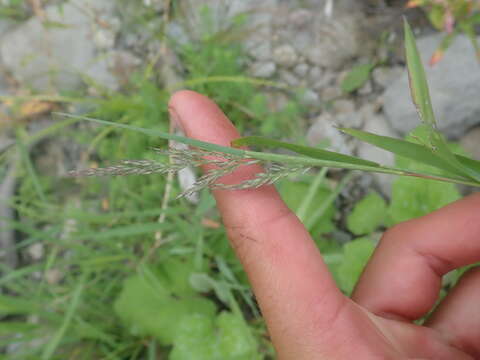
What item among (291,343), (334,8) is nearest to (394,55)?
(334,8)

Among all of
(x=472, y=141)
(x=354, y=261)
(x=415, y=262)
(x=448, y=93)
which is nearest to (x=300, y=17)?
(x=448, y=93)

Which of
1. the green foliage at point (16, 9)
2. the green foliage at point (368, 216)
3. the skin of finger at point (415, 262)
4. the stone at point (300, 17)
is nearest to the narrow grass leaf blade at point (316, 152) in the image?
the skin of finger at point (415, 262)

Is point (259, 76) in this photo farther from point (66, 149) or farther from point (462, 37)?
point (66, 149)

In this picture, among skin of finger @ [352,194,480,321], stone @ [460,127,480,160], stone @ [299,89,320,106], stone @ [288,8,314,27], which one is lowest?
skin of finger @ [352,194,480,321]

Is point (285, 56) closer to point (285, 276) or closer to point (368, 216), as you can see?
point (368, 216)

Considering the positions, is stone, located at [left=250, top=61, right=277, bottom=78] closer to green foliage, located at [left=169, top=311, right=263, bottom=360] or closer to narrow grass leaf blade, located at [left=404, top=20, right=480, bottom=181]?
green foliage, located at [left=169, top=311, right=263, bottom=360]

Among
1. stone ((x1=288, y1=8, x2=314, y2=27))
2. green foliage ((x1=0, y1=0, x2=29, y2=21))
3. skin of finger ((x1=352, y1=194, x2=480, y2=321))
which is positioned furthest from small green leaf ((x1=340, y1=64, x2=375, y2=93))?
green foliage ((x1=0, y1=0, x2=29, y2=21))

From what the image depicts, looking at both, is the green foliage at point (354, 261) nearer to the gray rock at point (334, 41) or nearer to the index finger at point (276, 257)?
the index finger at point (276, 257)
